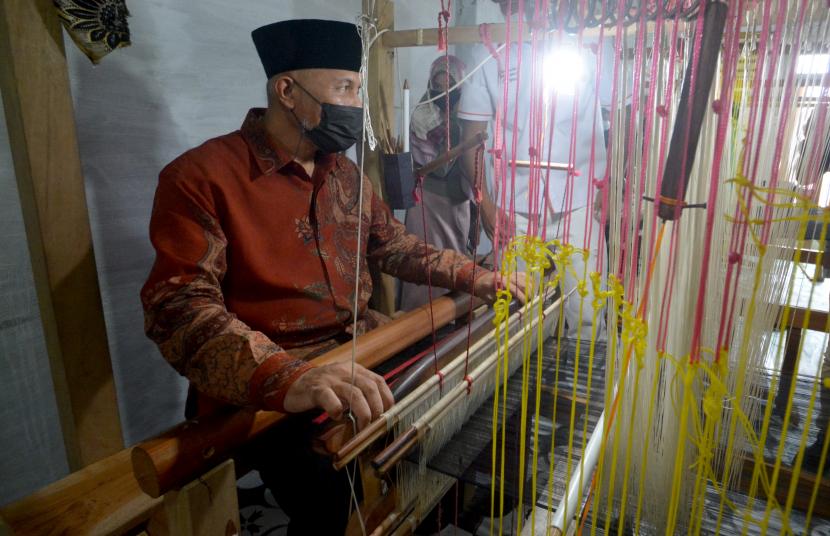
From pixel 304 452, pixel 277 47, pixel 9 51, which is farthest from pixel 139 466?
pixel 277 47

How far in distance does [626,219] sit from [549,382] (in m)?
0.80

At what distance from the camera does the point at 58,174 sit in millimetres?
1268

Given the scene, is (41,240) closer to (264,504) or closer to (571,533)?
(264,504)

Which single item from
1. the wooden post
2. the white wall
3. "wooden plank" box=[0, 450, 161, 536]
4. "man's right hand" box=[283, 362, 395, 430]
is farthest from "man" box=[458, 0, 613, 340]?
the white wall

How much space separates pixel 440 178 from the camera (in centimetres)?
247

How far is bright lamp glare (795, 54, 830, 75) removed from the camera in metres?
Result: 0.60

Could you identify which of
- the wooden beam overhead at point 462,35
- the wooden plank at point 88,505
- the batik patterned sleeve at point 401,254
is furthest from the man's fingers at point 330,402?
the wooden beam overhead at point 462,35

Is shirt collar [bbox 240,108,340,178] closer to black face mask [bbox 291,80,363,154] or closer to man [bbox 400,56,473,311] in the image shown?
black face mask [bbox 291,80,363,154]

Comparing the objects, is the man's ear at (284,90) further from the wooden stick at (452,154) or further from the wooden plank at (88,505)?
A: the wooden plank at (88,505)

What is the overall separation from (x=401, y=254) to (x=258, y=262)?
0.59 metres

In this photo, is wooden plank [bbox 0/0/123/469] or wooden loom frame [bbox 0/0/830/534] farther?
wooden plank [bbox 0/0/123/469]

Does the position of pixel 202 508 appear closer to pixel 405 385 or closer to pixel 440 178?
pixel 405 385

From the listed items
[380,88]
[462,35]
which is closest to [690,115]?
[462,35]

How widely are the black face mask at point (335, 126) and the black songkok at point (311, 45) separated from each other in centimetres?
7
